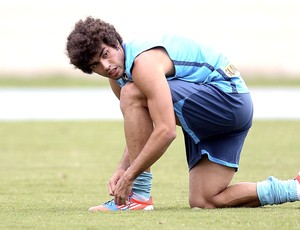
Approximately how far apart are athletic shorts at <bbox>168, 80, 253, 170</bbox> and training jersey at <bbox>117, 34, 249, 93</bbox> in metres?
0.06

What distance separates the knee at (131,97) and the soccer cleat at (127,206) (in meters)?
0.74

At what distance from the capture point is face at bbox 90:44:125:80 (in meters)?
6.84

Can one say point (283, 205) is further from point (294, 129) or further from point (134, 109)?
point (294, 129)

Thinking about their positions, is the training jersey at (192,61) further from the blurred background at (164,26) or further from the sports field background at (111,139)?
the blurred background at (164,26)

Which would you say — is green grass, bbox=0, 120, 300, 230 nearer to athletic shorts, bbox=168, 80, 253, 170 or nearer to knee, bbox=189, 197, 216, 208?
knee, bbox=189, 197, 216, 208

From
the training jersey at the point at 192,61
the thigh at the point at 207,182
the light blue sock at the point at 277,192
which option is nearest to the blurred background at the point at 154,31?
the thigh at the point at 207,182

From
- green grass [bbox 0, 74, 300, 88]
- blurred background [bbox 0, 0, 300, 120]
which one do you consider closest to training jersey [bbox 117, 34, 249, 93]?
blurred background [bbox 0, 0, 300, 120]

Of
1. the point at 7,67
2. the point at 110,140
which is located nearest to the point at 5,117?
the point at 110,140

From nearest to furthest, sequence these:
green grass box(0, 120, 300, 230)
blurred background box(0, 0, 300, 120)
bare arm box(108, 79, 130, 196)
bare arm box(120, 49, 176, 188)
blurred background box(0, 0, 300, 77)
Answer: green grass box(0, 120, 300, 230) → bare arm box(120, 49, 176, 188) → bare arm box(108, 79, 130, 196) → blurred background box(0, 0, 300, 120) → blurred background box(0, 0, 300, 77)

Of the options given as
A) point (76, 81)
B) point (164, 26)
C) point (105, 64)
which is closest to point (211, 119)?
point (105, 64)

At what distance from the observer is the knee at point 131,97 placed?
22.3 ft

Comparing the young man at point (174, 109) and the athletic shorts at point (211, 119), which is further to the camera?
the athletic shorts at point (211, 119)

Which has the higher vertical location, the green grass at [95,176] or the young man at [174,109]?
the young man at [174,109]

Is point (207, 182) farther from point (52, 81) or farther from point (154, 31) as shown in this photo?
point (154, 31)
